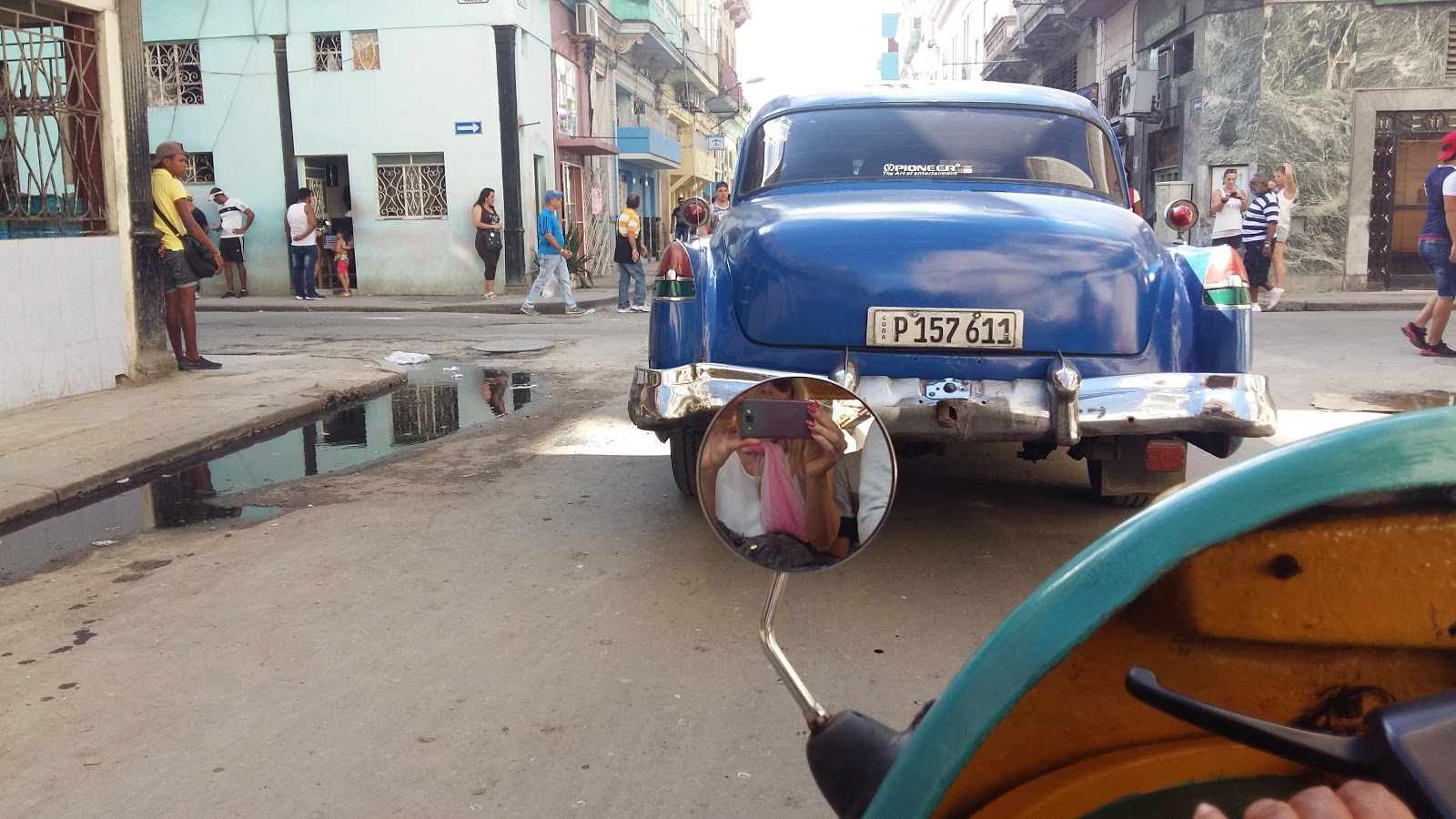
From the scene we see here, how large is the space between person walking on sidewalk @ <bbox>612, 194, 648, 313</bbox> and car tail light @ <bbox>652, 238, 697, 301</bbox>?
1216cm

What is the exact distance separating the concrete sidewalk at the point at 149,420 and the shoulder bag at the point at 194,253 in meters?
0.86

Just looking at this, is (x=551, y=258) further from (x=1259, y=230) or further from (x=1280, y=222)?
(x=1280, y=222)

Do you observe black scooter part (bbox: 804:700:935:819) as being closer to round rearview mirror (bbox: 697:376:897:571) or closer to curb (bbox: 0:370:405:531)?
round rearview mirror (bbox: 697:376:897:571)

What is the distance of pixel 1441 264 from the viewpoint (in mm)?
9938

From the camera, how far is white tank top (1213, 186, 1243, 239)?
1622cm

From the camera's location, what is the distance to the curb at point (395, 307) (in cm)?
1822

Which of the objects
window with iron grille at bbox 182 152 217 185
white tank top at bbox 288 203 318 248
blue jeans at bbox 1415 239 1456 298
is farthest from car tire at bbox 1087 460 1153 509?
window with iron grille at bbox 182 152 217 185

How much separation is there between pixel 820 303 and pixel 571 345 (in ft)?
27.5

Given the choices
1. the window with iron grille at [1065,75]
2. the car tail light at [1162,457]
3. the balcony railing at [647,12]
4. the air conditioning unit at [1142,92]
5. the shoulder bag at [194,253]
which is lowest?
the car tail light at [1162,457]

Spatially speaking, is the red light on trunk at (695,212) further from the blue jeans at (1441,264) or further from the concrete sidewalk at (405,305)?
the concrete sidewalk at (405,305)

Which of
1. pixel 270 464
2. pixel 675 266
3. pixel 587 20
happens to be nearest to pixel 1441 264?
pixel 675 266

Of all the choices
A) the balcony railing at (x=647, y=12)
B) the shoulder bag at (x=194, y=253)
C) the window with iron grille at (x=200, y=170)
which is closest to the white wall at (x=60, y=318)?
the shoulder bag at (x=194, y=253)

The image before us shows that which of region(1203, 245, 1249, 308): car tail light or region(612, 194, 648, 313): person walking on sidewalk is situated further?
region(612, 194, 648, 313): person walking on sidewalk

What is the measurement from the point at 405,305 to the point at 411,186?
3704 millimetres
